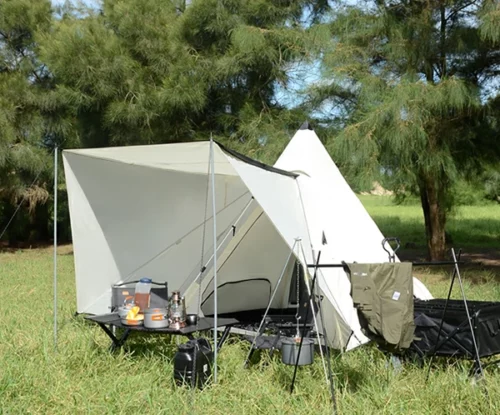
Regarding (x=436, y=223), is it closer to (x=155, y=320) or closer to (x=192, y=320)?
(x=192, y=320)

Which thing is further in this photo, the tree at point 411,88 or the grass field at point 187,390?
the tree at point 411,88

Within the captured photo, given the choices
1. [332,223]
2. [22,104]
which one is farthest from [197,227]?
[22,104]

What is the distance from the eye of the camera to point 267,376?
11.4ft

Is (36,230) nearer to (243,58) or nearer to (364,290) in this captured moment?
(243,58)

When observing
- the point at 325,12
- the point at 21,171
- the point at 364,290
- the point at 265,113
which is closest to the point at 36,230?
the point at 21,171

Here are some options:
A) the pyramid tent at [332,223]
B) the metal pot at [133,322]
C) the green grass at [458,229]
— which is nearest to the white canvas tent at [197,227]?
the pyramid tent at [332,223]

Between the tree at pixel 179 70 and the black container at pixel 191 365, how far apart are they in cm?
473

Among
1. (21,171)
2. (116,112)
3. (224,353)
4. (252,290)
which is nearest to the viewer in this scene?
(224,353)

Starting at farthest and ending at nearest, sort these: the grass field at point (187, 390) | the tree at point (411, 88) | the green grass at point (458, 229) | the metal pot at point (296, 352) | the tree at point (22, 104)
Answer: the green grass at point (458, 229) < the tree at point (22, 104) < the tree at point (411, 88) < the metal pot at point (296, 352) < the grass field at point (187, 390)

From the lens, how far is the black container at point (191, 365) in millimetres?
3225

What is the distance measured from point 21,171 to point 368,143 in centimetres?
660

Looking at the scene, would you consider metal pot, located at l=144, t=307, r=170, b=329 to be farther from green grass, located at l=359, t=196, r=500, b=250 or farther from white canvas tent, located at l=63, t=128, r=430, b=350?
green grass, located at l=359, t=196, r=500, b=250

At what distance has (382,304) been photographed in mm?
3064

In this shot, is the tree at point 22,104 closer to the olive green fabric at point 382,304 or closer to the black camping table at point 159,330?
the black camping table at point 159,330
